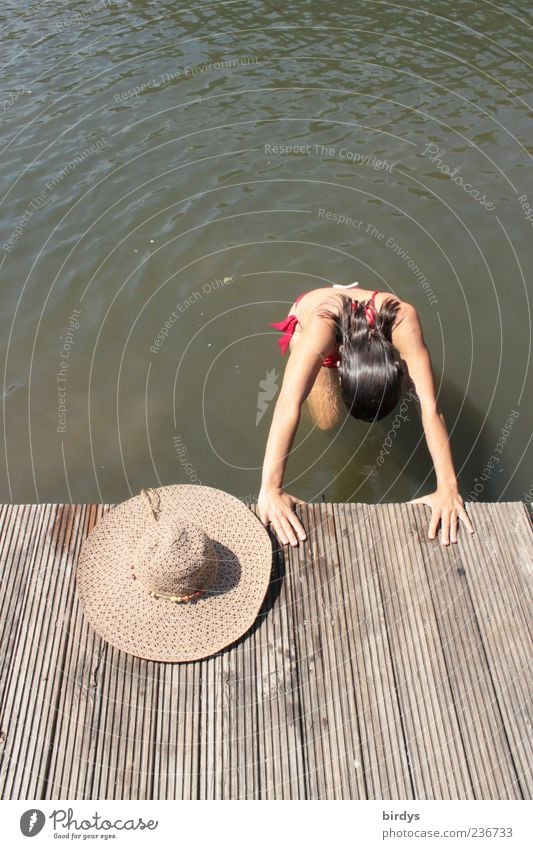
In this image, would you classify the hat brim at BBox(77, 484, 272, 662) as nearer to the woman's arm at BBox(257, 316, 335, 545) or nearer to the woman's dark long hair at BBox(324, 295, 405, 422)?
the woman's arm at BBox(257, 316, 335, 545)

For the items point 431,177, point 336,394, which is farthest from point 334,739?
point 431,177

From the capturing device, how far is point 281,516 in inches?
121

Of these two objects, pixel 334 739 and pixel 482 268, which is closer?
pixel 334 739

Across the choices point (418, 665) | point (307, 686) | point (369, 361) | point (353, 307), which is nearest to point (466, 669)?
point (418, 665)

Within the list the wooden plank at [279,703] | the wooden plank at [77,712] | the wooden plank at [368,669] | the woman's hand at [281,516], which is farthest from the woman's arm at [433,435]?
the wooden plank at [77,712]

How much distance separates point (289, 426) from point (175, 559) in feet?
3.40

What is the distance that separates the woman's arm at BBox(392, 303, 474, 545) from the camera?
3096mm

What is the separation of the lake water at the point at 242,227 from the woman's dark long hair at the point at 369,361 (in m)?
1.12

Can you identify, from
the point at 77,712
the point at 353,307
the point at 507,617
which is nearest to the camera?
the point at 77,712

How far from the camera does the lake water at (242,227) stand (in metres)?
4.56

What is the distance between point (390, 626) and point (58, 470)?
8.56 ft

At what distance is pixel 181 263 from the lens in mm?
5715

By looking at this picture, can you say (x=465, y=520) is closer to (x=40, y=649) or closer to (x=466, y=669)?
(x=466, y=669)
